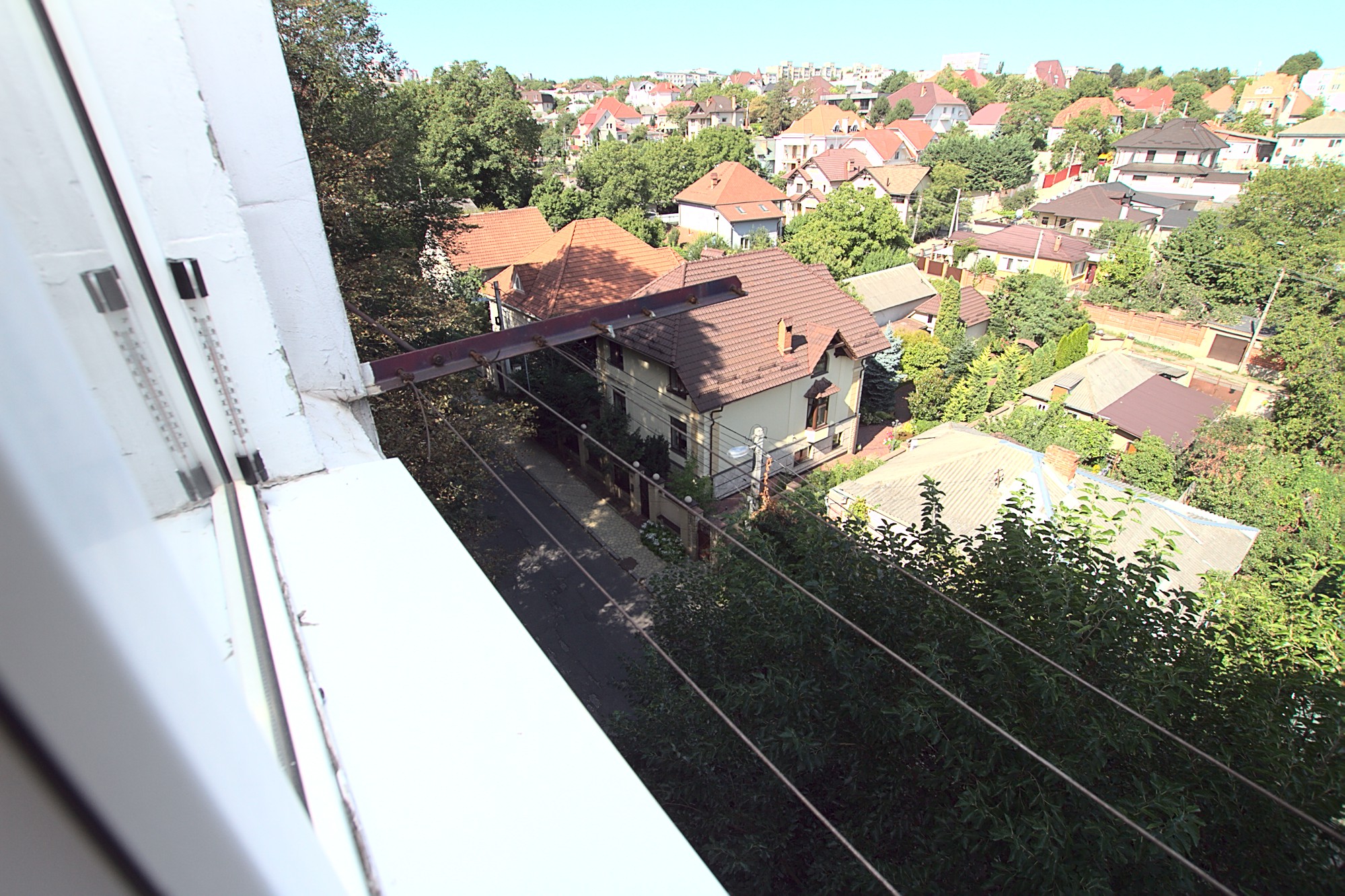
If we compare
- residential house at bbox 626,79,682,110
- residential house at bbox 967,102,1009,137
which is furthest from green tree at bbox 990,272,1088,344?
residential house at bbox 626,79,682,110

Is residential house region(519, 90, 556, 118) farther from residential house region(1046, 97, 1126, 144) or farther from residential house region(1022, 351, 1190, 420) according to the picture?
residential house region(1022, 351, 1190, 420)

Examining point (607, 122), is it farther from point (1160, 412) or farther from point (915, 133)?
point (1160, 412)

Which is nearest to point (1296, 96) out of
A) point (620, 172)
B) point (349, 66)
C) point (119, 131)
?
point (620, 172)

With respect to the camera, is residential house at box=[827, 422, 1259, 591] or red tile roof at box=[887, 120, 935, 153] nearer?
residential house at box=[827, 422, 1259, 591]

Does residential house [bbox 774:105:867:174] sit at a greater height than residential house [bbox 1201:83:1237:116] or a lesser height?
lesser

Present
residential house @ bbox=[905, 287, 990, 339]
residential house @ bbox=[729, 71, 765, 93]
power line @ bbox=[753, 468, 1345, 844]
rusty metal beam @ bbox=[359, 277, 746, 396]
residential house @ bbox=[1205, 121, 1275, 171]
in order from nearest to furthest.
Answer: power line @ bbox=[753, 468, 1345, 844], rusty metal beam @ bbox=[359, 277, 746, 396], residential house @ bbox=[905, 287, 990, 339], residential house @ bbox=[1205, 121, 1275, 171], residential house @ bbox=[729, 71, 765, 93]

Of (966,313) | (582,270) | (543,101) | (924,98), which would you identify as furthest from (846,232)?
(543,101)
